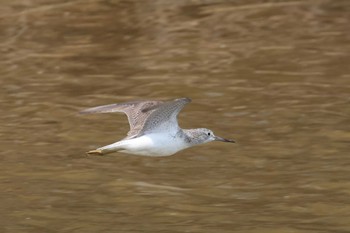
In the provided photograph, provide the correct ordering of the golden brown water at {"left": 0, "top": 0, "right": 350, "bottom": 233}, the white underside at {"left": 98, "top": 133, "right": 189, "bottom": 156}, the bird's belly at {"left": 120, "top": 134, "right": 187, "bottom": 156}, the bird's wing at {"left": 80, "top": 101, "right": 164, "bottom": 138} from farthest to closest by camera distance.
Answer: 1. the golden brown water at {"left": 0, "top": 0, "right": 350, "bottom": 233}
2. the bird's wing at {"left": 80, "top": 101, "right": 164, "bottom": 138}
3. the bird's belly at {"left": 120, "top": 134, "right": 187, "bottom": 156}
4. the white underside at {"left": 98, "top": 133, "right": 189, "bottom": 156}

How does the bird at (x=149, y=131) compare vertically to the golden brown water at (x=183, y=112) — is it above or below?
above

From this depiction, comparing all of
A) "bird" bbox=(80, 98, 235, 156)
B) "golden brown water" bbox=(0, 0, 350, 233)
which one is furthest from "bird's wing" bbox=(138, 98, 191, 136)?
"golden brown water" bbox=(0, 0, 350, 233)

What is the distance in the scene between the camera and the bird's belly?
1295cm

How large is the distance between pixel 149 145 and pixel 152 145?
0.04m

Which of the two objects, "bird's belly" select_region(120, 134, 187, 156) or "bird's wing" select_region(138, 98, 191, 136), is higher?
"bird's wing" select_region(138, 98, 191, 136)

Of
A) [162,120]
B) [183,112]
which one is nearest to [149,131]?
[162,120]

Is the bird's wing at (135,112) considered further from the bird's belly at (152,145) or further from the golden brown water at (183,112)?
the golden brown water at (183,112)

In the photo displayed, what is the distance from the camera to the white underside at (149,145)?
505 inches

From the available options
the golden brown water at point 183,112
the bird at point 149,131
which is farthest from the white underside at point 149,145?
the golden brown water at point 183,112

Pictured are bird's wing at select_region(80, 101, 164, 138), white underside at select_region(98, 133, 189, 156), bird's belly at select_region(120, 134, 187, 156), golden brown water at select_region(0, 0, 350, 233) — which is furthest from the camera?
golden brown water at select_region(0, 0, 350, 233)

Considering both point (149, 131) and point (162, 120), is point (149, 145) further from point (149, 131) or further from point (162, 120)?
point (162, 120)

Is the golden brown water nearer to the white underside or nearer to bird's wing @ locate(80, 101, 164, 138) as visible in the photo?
the white underside

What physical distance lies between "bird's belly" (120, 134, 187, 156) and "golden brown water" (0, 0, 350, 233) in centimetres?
91

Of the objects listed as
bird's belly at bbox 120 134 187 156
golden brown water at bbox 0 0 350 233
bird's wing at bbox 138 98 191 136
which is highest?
bird's wing at bbox 138 98 191 136
